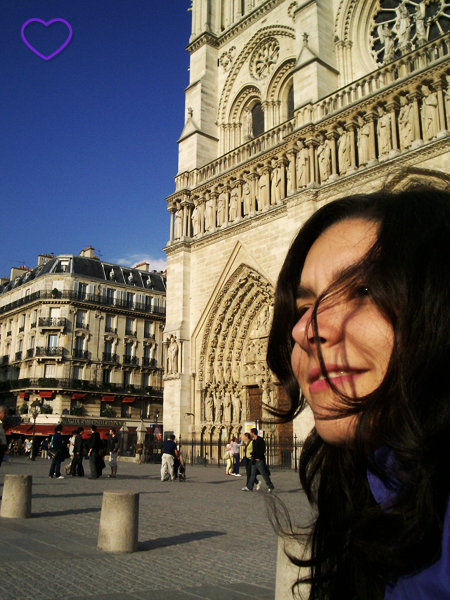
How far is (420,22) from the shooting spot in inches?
704

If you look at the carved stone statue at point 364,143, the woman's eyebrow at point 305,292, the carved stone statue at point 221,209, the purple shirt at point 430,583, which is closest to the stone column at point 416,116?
the carved stone statue at point 364,143

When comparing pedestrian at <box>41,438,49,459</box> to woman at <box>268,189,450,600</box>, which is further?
pedestrian at <box>41,438,49,459</box>

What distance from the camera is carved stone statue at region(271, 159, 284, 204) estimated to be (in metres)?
19.6

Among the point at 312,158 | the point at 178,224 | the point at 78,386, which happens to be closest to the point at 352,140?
the point at 312,158

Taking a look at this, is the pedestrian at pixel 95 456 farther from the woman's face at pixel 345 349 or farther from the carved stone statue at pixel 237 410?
the woman's face at pixel 345 349

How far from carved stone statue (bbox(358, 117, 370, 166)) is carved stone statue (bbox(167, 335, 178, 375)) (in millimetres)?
10303

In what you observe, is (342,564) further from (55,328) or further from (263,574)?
(55,328)

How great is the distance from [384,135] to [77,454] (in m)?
13.1

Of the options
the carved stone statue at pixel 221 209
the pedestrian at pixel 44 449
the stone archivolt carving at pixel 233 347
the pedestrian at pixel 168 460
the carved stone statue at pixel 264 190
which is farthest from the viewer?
the pedestrian at pixel 44 449

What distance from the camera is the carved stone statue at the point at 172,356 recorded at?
72.5 feet

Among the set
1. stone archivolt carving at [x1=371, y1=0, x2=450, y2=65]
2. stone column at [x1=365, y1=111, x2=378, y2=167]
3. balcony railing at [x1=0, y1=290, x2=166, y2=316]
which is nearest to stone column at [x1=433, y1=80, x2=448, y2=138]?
stone column at [x1=365, y1=111, x2=378, y2=167]

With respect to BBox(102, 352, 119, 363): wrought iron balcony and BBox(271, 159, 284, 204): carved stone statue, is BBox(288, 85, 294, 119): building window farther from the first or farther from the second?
BBox(102, 352, 119, 363): wrought iron balcony

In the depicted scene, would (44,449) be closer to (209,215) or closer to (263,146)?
(209,215)

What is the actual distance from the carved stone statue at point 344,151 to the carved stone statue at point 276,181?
2.52 metres
